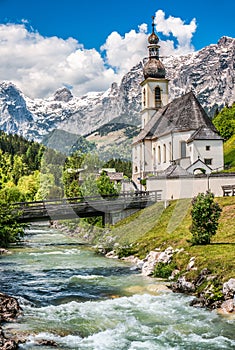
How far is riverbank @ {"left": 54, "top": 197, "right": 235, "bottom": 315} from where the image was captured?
59.1 ft

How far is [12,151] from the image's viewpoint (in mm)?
164875

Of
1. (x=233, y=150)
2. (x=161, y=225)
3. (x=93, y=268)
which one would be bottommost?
(x=93, y=268)

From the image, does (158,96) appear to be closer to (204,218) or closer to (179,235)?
(179,235)

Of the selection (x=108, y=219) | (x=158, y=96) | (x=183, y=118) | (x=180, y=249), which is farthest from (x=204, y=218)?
(x=158, y=96)

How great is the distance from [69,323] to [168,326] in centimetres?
348

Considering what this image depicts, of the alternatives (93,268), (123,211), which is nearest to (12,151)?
(123,211)

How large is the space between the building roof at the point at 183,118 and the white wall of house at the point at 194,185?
1582cm

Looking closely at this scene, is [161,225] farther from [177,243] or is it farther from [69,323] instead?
[69,323]

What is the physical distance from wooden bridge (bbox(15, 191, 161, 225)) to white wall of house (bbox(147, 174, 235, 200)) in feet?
5.56

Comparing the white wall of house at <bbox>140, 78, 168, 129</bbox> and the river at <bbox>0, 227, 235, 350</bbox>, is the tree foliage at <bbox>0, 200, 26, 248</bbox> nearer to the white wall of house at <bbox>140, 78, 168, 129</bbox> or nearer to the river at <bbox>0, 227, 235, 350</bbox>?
the river at <bbox>0, 227, 235, 350</bbox>

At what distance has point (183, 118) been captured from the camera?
58.1m

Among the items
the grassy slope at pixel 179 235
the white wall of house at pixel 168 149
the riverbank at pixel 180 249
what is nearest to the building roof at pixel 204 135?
the white wall of house at pixel 168 149

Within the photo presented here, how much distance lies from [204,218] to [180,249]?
2.28 metres

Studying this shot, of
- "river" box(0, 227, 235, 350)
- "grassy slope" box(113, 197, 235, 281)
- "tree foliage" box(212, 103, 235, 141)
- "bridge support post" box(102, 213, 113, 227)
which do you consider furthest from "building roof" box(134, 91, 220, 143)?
"river" box(0, 227, 235, 350)
